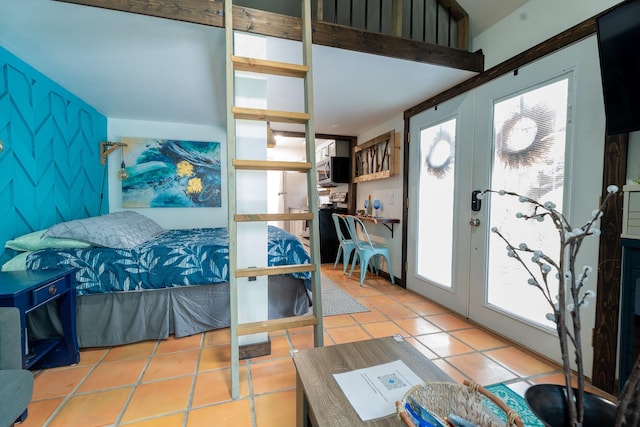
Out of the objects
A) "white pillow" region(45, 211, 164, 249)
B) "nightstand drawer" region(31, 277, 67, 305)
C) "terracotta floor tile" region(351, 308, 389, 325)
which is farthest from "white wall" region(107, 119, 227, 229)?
"terracotta floor tile" region(351, 308, 389, 325)

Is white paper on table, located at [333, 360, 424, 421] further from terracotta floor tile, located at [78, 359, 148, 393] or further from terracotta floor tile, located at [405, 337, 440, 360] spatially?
terracotta floor tile, located at [78, 359, 148, 393]

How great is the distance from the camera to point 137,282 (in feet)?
6.46

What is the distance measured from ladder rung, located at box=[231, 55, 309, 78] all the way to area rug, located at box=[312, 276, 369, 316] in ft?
6.69

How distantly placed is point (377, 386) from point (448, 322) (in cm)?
186

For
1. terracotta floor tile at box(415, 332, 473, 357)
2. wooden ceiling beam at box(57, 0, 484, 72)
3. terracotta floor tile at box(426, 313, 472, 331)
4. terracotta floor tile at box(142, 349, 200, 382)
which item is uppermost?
wooden ceiling beam at box(57, 0, 484, 72)

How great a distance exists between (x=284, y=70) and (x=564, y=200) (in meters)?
1.97

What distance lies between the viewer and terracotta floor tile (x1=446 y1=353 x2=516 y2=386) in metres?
1.67

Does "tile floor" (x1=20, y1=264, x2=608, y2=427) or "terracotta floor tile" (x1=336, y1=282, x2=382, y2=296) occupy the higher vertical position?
"terracotta floor tile" (x1=336, y1=282, x2=382, y2=296)

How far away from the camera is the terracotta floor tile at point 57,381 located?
1.52 metres

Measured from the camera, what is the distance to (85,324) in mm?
1946

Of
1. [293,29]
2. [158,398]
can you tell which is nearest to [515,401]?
[158,398]

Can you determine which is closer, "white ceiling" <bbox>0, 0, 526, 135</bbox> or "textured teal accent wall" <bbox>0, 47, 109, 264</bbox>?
"white ceiling" <bbox>0, 0, 526, 135</bbox>

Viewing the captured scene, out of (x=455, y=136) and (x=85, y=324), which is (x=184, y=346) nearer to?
(x=85, y=324)

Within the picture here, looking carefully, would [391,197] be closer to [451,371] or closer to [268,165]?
[451,371]
